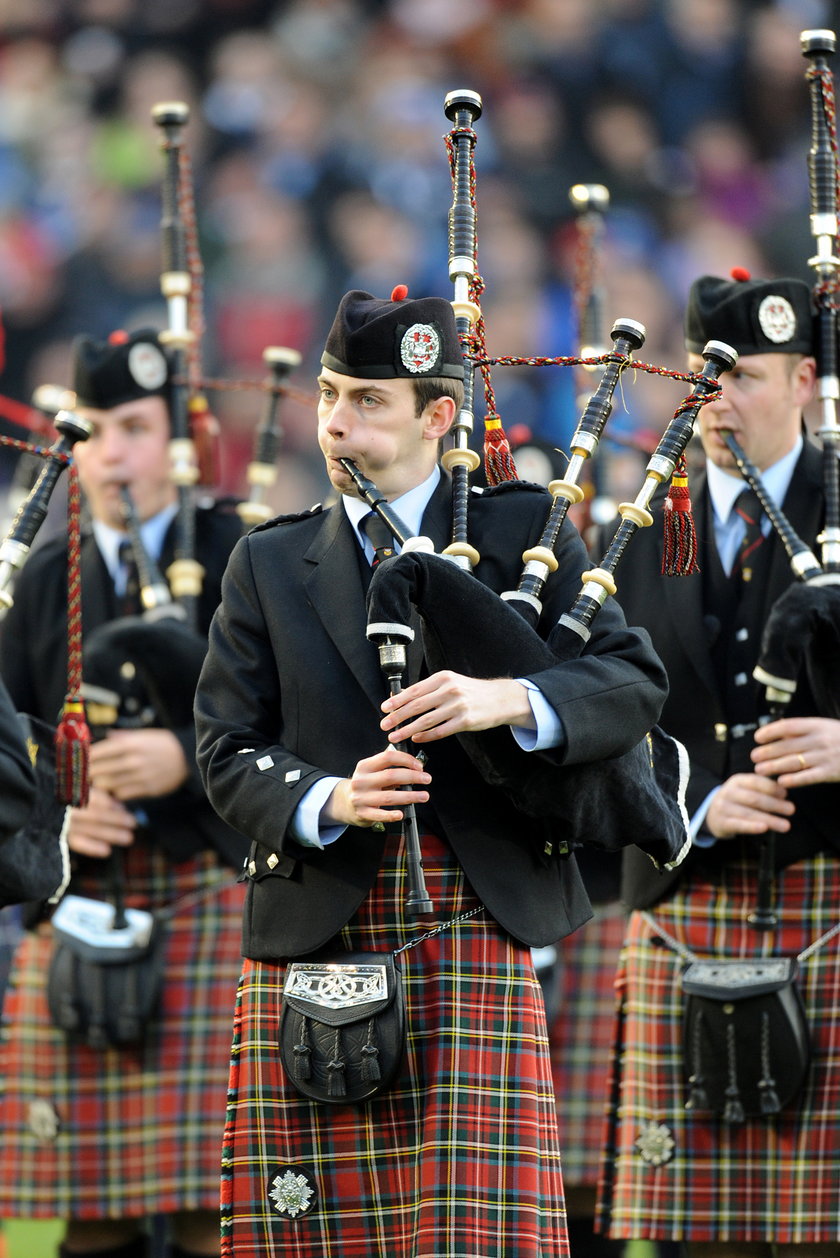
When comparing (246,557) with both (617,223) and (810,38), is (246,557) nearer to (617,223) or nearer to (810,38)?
(810,38)

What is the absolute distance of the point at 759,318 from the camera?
4449 millimetres

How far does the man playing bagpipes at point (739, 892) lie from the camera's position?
411 cm

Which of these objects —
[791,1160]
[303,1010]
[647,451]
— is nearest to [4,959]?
[647,451]

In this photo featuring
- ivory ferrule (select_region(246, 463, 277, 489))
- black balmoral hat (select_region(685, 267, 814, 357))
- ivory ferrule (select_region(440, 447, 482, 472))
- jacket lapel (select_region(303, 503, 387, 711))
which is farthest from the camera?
ivory ferrule (select_region(246, 463, 277, 489))

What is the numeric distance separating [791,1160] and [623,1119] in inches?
16.3

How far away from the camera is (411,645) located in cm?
328

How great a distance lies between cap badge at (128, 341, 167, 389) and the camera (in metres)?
5.26

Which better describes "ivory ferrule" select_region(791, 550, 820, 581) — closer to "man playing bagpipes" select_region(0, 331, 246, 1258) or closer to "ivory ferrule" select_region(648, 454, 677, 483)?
"ivory ferrule" select_region(648, 454, 677, 483)

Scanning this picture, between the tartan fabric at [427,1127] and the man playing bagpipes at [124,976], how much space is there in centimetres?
166

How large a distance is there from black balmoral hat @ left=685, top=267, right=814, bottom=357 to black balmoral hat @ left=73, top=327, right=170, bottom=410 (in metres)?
1.48

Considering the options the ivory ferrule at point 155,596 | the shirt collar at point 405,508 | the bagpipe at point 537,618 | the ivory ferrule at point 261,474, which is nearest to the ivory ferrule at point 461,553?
the bagpipe at point 537,618

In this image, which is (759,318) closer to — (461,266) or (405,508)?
(461,266)

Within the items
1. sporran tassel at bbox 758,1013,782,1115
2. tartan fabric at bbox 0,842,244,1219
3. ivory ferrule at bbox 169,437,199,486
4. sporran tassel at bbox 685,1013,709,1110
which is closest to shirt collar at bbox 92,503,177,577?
ivory ferrule at bbox 169,437,199,486

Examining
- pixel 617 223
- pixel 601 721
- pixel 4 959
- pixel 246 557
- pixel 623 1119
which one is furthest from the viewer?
pixel 617 223
